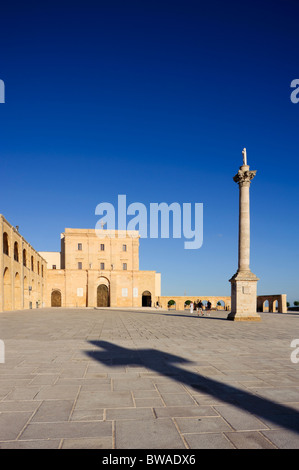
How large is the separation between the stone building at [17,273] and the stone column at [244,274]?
1727 centimetres

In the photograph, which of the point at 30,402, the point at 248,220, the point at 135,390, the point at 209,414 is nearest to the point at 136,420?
the point at 209,414

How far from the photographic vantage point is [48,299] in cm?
4912

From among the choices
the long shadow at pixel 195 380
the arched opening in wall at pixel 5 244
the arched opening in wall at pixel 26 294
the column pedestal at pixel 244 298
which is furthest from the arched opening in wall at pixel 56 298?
the long shadow at pixel 195 380

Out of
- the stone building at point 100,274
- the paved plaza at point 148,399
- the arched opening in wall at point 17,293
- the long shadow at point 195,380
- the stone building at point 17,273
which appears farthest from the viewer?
the stone building at point 100,274

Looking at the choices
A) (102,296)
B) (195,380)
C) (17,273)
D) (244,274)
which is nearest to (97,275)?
(102,296)

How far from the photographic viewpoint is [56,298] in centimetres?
4991

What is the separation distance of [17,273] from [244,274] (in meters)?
22.3

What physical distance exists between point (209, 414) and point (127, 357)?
11.0ft

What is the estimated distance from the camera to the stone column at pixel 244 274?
17812 mm

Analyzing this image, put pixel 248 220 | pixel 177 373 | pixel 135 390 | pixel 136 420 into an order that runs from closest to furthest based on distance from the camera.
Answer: pixel 136 420
pixel 135 390
pixel 177 373
pixel 248 220

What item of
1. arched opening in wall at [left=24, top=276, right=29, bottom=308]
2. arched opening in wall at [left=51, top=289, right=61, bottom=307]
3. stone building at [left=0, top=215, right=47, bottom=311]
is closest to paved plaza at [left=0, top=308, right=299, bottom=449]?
stone building at [left=0, top=215, right=47, bottom=311]

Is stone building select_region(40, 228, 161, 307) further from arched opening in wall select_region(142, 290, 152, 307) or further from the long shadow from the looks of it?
the long shadow

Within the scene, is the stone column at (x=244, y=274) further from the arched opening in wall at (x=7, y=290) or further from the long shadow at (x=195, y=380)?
the arched opening in wall at (x=7, y=290)
